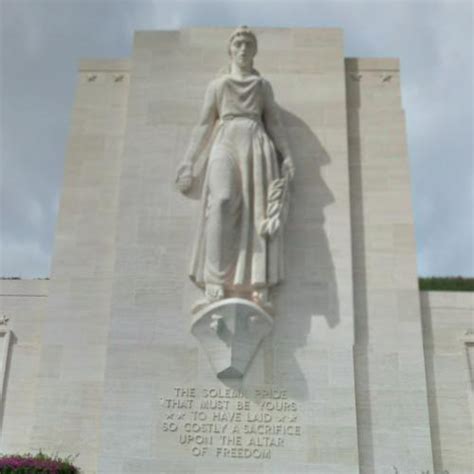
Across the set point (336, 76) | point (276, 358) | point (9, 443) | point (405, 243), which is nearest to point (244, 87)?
point (336, 76)

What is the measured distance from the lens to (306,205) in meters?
13.5

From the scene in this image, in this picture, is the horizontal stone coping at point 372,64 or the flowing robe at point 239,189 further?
the horizontal stone coping at point 372,64

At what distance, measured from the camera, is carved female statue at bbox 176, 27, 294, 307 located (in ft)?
40.6


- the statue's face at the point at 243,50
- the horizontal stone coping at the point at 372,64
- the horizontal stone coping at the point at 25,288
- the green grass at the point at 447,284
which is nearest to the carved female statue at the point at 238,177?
the statue's face at the point at 243,50

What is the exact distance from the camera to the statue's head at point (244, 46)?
44.5ft

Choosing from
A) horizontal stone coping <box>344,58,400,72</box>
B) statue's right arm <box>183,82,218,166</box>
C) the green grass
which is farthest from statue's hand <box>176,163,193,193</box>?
the green grass

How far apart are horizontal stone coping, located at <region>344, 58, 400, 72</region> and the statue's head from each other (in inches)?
104

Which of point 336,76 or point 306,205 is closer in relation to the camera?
point 306,205

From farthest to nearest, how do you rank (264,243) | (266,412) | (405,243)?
1. (405,243)
2. (264,243)
3. (266,412)

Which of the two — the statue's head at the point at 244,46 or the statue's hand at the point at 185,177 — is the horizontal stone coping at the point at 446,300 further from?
the statue's head at the point at 244,46

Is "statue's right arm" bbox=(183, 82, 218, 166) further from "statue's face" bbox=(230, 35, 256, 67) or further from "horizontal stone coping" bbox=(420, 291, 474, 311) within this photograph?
"horizontal stone coping" bbox=(420, 291, 474, 311)

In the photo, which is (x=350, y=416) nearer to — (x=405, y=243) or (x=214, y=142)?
(x=405, y=243)

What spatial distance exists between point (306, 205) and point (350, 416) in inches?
162

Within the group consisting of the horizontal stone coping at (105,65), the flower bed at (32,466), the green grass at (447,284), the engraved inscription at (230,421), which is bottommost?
the flower bed at (32,466)
